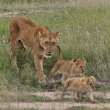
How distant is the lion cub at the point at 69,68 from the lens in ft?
30.5

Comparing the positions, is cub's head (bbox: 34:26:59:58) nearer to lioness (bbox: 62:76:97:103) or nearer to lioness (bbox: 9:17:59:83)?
lioness (bbox: 9:17:59:83)

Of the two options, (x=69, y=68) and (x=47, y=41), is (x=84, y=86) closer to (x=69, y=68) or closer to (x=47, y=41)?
(x=69, y=68)

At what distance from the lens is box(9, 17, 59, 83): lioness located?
9633mm

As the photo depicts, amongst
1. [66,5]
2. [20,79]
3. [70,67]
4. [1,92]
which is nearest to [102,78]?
[70,67]

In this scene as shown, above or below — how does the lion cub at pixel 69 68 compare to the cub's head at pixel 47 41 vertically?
below

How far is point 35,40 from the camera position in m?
9.98

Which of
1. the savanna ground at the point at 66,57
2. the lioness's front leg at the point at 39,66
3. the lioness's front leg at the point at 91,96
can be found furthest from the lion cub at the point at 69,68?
the lioness's front leg at the point at 91,96

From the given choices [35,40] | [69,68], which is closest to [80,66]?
[69,68]

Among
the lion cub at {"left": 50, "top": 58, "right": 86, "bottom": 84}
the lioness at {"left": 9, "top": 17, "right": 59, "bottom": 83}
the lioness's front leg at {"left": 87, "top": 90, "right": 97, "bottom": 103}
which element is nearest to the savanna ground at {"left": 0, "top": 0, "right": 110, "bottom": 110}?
the lioness's front leg at {"left": 87, "top": 90, "right": 97, "bottom": 103}

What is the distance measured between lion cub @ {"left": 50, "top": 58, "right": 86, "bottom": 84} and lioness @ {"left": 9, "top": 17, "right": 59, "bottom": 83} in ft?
0.97

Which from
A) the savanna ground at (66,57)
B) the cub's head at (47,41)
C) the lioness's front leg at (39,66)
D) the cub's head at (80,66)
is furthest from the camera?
the lioness's front leg at (39,66)

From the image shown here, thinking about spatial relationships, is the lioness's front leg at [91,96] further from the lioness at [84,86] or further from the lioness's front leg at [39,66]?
the lioness's front leg at [39,66]

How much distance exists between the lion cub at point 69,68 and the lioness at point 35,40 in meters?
0.29

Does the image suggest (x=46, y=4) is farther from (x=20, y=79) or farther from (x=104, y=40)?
(x=20, y=79)
